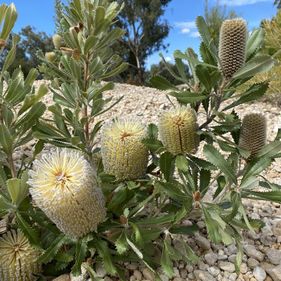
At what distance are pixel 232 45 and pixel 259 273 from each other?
104cm

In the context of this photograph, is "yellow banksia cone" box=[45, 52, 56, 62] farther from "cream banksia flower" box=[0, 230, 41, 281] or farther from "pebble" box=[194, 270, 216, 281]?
"pebble" box=[194, 270, 216, 281]

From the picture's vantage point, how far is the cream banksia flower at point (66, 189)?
4.16ft

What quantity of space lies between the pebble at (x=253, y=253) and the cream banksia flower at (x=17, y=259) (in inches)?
38.3

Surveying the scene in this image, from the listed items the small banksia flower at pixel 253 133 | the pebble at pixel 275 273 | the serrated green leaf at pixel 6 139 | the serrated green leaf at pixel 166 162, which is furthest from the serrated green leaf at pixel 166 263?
the serrated green leaf at pixel 6 139

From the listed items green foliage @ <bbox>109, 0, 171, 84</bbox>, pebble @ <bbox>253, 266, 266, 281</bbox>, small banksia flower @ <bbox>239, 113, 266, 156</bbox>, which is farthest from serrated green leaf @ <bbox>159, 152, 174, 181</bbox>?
green foliage @ <bbox>109, 0, 171, 84</bbox>

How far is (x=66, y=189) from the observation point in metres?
1.26

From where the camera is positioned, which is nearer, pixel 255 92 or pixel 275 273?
pixel 255 92

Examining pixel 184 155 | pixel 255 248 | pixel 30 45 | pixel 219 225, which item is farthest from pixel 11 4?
pixel 30 45

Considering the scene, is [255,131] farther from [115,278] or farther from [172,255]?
[115,278]

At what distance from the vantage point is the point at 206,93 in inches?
60.0

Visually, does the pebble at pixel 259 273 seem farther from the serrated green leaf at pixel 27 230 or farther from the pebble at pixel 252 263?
the serrated green leaf at pixel 27 230

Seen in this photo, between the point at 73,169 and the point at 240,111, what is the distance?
3.50 m

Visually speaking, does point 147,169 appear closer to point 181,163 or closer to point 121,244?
point 181,163

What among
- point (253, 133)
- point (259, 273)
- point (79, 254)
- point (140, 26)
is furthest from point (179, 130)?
point (140, 26)
